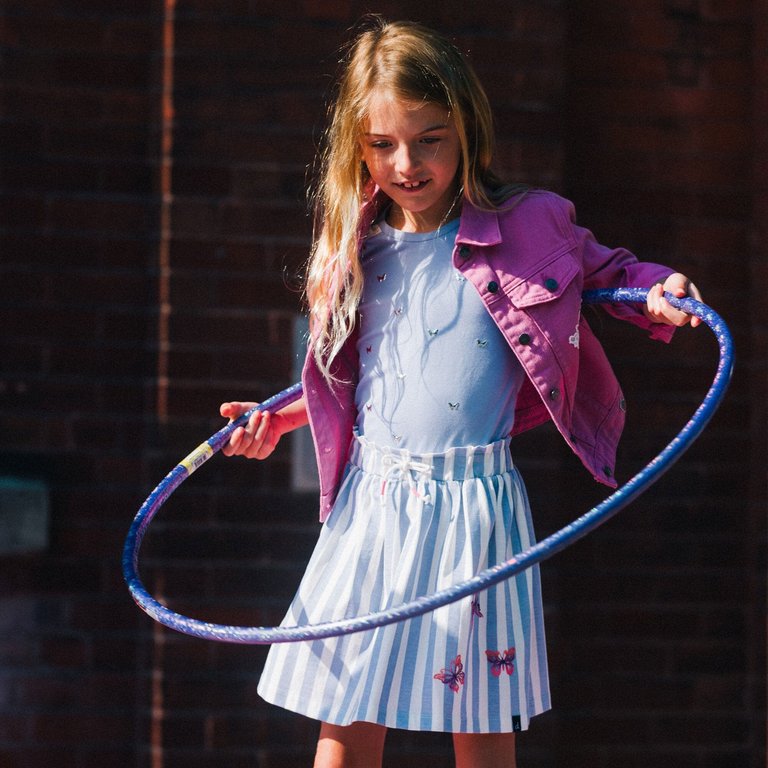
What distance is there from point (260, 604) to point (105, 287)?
1168 millimetres

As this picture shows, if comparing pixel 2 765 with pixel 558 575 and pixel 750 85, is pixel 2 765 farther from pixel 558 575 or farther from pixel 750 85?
pixel 750 85

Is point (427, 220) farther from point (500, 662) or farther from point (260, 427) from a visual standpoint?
point (500, 662)

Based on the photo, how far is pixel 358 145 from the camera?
10.3 ft

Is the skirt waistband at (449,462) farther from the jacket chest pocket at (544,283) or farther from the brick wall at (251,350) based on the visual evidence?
the brick wall at (251,350)

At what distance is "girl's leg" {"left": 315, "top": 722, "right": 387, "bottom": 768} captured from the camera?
10.1 ft

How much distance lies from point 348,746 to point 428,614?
368 millimetres

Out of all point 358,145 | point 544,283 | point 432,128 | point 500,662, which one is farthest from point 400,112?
point 500,662

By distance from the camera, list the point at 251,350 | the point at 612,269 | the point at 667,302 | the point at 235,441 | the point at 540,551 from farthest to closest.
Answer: the point at 251,350, the point at 235,441, the point at 612,269, the point at 667,302, the point at 540,551

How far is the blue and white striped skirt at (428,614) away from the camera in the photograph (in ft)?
9.77

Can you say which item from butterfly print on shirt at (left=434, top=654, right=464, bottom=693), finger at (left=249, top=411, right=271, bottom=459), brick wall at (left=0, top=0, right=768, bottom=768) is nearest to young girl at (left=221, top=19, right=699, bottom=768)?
butterfly print on shirt at (left=434, top=654, right=464, bottom=693)

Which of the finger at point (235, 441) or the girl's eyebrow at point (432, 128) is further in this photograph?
the finger at point (235, 441)

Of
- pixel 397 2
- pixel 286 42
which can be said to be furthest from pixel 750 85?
pixel 286 42

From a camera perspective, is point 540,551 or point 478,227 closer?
point 540,551

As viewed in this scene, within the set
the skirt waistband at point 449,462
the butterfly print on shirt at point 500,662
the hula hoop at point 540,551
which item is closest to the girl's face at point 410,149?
the hula hoop at point 540,551
